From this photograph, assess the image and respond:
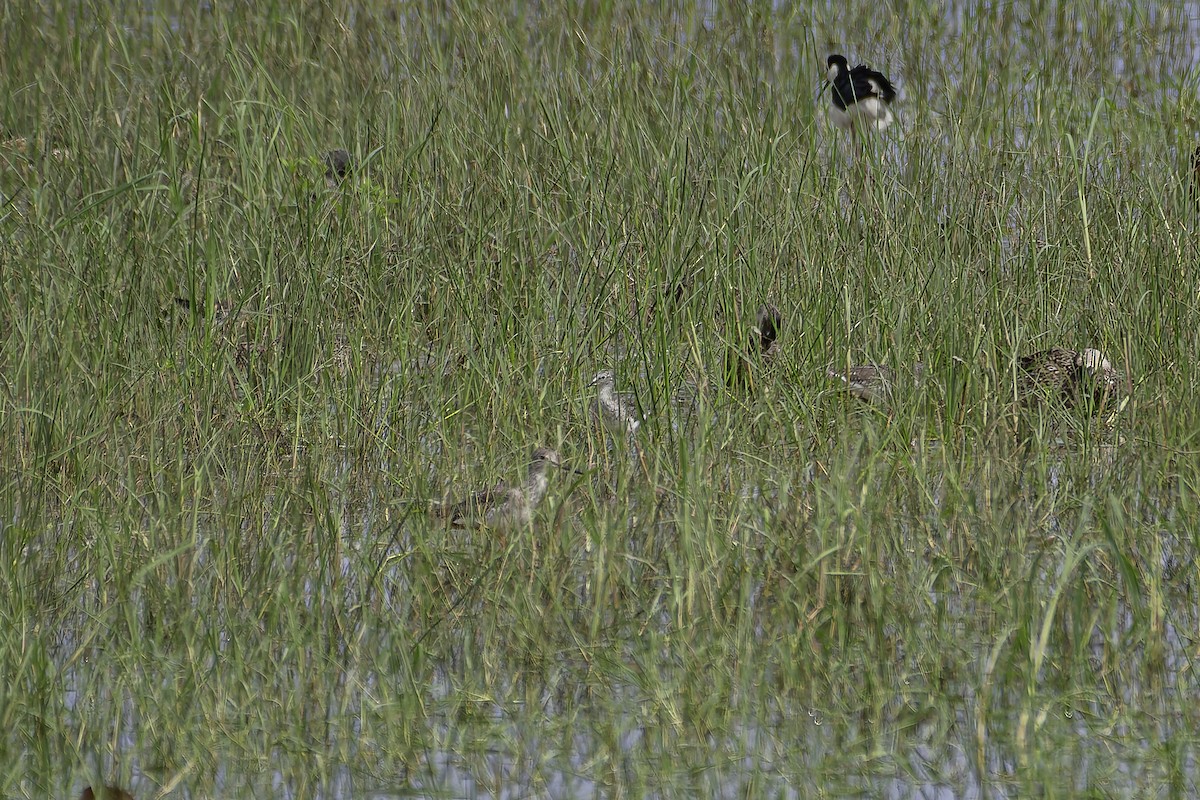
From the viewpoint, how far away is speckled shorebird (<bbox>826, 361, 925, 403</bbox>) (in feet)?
13.9

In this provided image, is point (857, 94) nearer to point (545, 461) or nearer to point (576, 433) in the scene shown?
point (576, 433)

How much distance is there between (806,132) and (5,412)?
127 inches

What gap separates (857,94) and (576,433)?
2963 millimetres

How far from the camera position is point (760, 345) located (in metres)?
4.55

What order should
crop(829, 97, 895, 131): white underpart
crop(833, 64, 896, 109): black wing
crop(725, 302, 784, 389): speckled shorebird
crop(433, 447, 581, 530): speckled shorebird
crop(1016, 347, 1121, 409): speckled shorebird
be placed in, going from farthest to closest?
crop(833, 64, 896, 109): black wing
crop(829, 97, 895, 131): white underpart
crop(725, 302, 784, 389): speckled shorebird
crop(1016, 347, 1121, 409): speckled shorebird
crop(433, 447, 581, 530): speckled shorebird

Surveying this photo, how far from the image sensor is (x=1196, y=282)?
4.65 m

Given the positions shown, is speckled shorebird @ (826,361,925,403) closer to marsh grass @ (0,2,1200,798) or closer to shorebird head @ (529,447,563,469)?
marsh grass @ (0,2,1200,798)

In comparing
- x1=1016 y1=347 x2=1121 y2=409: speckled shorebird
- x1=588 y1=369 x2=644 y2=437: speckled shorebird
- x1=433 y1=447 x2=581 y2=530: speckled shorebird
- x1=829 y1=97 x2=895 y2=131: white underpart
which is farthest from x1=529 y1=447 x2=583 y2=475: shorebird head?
x1=829 y1=97 x2=895 y2=131: white underpart

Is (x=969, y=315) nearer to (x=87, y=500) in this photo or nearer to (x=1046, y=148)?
(x=1046, y=148)

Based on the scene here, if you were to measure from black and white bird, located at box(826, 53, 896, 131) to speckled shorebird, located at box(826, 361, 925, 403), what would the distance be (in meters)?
1.95

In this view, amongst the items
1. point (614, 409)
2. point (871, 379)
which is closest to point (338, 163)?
point (614, 409)

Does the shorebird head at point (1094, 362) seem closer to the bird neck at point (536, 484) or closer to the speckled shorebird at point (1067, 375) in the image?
the speckled shorebird at point (1067, 375)

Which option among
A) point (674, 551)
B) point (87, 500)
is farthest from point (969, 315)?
point (87, 500)

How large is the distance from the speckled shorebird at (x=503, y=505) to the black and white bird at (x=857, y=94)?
285 cm
